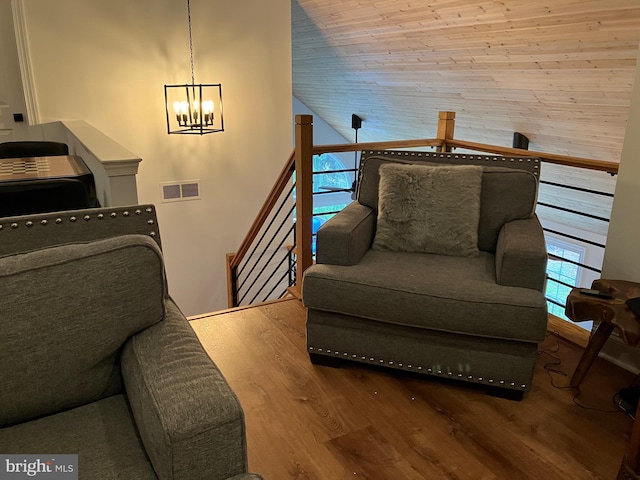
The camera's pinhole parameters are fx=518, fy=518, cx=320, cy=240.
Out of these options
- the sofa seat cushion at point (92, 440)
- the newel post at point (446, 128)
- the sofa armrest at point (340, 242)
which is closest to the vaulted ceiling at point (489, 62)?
the newel post at point (446, 128)

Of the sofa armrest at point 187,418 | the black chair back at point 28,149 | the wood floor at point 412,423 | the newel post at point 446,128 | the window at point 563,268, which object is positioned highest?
the newel post at point 446,128

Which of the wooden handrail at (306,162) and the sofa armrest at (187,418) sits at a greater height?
the wooden handrail at (306,162)

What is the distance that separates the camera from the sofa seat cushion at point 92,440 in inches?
45.6

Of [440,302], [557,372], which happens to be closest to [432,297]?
[440,302]

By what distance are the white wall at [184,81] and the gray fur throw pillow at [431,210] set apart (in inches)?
118

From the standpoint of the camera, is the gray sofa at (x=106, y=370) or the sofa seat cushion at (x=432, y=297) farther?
the sofa seat cushion at (x=432, y=297)

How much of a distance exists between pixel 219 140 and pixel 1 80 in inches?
78.4

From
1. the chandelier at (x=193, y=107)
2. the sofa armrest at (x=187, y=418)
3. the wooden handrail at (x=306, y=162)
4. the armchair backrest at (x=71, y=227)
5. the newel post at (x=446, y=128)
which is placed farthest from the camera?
the chandelier at (x=193, y=107)

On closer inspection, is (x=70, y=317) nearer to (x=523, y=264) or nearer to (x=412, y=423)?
(x=412, y=423)

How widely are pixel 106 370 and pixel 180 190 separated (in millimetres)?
3864

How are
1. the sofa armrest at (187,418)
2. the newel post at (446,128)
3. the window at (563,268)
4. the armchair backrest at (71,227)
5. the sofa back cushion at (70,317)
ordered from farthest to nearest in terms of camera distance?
1. the window at (563,268)
2. the newel post at (446,128)
3. the armchair backrest at (71,227)
4. the sofa back cushion at (70,317)
5. the sofa armrest at (187,418)

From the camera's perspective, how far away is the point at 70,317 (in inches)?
51.8

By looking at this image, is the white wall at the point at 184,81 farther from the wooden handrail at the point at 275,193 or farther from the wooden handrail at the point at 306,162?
the wooden handrail at the point at 306,162

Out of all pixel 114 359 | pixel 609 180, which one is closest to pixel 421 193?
pixel 114 359
